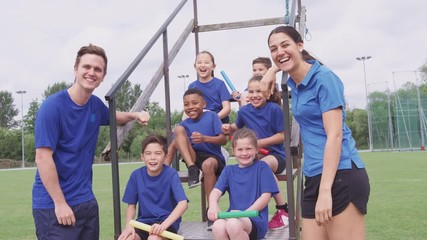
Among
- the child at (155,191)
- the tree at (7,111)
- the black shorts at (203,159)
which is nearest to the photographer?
the child at (155,191)

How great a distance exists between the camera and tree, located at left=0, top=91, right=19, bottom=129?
85.8 metres

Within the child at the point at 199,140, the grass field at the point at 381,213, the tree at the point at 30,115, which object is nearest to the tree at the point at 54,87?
the tree at the point at 30,115

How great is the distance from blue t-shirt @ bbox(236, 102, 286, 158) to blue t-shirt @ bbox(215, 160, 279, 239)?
78 cm

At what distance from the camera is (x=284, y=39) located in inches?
122

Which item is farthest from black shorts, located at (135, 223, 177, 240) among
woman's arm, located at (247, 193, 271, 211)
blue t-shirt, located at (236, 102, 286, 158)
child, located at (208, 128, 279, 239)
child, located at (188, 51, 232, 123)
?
child, located at (188, 51, 232, 123)

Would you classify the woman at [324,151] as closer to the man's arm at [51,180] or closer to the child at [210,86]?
the man's arm at [51,180]

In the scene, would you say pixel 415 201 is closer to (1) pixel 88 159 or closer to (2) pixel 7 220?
(2) pixel 7 220

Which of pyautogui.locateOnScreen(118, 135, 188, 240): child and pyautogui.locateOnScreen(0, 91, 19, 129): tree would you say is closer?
pyautogui.locateOnScreen(118, 135, 188, 240): child

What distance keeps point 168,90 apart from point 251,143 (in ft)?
5.48

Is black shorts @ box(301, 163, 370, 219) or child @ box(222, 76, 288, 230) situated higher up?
child @ box(222, 76, 288, 230)

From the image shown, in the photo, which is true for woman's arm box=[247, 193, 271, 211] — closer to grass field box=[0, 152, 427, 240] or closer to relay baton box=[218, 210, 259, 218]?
relay baton box=[218, 210, 259, 218]

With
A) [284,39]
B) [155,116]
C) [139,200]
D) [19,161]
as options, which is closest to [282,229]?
[139,200]

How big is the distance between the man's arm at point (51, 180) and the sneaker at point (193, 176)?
4.64ft

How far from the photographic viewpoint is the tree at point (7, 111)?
85.8 meters
